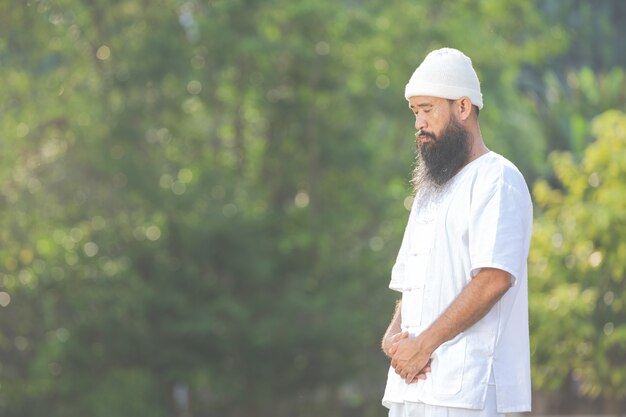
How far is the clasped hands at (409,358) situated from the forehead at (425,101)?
1.91 ft

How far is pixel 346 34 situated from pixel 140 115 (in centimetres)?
302

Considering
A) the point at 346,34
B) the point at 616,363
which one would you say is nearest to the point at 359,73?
the point at 346,34

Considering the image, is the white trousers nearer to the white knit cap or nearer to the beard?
the beard

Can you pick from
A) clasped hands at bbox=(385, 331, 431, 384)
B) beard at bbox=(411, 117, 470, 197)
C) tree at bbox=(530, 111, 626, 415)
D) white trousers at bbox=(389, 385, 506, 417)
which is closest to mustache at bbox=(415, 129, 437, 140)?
beard at bbox=(411, 117, 470, 197)

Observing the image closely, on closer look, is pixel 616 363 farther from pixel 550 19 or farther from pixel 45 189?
pixel 550 19

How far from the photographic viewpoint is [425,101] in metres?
3.47

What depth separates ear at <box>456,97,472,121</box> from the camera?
3.47m

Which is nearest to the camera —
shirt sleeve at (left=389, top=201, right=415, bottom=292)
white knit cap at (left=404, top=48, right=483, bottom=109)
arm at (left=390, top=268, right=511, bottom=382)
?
arm at (left=390, top=268, right=511, bottom=382)

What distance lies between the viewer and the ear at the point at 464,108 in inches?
136

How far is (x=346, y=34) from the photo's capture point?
18578 millimetres

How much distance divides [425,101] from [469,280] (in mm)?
473

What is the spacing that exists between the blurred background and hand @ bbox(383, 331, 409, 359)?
555 inches

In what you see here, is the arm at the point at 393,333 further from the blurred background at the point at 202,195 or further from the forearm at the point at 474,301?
the blurred background at the point at 202,195

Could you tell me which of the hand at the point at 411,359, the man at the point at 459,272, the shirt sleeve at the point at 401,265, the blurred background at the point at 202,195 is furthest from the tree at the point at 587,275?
the hand at the point at 411,359
